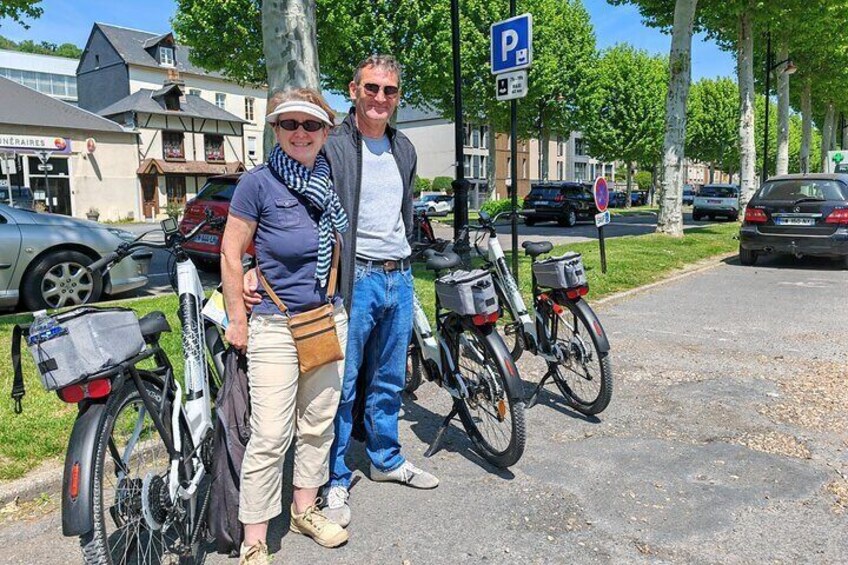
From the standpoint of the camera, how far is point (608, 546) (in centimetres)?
286

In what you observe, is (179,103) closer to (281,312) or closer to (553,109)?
(553,109)

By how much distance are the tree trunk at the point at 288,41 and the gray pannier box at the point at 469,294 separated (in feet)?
15.3

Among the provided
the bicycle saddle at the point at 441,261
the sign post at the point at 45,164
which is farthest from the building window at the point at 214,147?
the bicycle saddle at the point at 441,261

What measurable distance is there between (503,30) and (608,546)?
6.16m

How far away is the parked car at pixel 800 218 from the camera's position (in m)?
11.0

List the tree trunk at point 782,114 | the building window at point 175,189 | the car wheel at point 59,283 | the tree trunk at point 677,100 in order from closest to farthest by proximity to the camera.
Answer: the car wheel at point 59,283 < the tree trunk at point 677,100 < the tree trunk at point 782,114 < the building window at point 175,189

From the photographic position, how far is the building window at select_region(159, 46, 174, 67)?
160ft

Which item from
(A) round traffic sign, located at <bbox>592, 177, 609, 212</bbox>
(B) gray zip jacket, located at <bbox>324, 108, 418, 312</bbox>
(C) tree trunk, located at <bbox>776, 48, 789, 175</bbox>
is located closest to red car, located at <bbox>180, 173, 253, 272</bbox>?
(A) round traffic sign, located at <bbox>592, 177, 609, 212</bbox>

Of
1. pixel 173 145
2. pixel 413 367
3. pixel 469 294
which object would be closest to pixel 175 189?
pixel 173 145

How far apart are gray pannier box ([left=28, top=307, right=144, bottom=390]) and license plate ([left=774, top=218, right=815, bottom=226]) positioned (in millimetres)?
11681

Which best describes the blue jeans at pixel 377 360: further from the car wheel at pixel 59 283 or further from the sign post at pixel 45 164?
the sign post at pixel 45 164

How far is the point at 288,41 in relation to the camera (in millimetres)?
7492

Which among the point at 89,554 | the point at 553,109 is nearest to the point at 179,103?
the point at 553,109

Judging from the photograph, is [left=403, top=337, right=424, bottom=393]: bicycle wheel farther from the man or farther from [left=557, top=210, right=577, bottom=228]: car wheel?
[left=557, top=210, right=577, bottom=228]: car wheel
